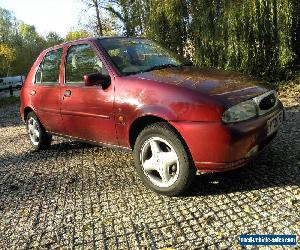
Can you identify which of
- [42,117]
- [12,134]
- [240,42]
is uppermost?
[240,42]

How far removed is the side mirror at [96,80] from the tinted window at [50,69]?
1297 mm

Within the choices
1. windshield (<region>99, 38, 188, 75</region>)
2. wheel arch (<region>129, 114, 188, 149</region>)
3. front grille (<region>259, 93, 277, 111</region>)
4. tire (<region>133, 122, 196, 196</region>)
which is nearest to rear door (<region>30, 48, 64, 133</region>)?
windshield (<region>99, 38, 188, 75</region>)

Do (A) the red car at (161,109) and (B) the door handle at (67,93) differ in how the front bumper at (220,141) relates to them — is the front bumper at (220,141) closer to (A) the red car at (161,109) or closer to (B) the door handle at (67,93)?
(A) the red car at (161,109)

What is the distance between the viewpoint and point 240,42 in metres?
10.2

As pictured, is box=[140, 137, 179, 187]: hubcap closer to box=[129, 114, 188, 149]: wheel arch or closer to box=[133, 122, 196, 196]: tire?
box=[133, 122, 196, 196]: tire

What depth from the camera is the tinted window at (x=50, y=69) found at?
5351mm

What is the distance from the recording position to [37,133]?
20.6ft

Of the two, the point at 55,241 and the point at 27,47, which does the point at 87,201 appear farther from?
the point at 27,47

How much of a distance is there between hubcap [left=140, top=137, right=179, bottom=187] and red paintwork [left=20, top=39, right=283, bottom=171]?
0.88 feet

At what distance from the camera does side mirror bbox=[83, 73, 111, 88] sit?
4078 mm

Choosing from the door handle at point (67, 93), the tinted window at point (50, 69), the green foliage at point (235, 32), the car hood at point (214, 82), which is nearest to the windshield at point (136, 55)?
the car hood at point (214, 82)

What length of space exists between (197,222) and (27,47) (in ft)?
221

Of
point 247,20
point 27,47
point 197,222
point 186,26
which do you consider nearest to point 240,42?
point 247,20

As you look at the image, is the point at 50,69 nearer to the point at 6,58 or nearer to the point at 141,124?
the point at 141,124
